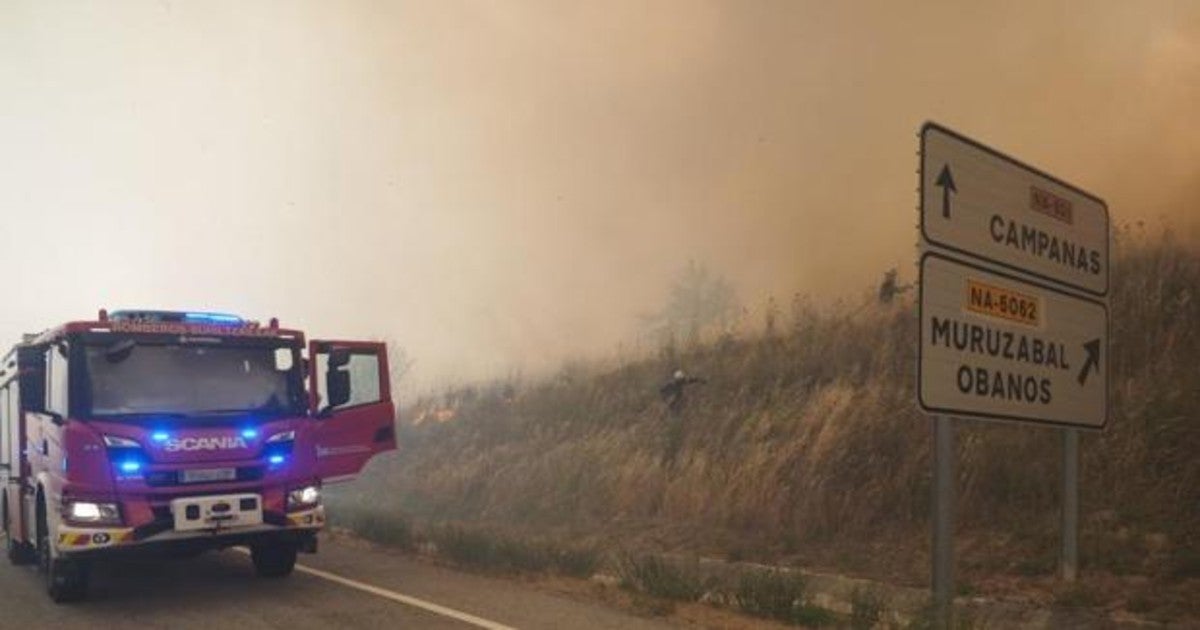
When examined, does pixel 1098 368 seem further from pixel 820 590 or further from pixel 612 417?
pixel 612 417

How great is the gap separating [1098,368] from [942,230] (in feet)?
7.60

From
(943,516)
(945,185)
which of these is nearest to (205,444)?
(943,516)

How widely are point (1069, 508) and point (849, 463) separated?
3528mm

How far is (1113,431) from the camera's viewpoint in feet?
30.0

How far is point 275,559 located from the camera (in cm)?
818

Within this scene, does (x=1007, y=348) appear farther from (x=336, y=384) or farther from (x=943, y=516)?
(x=336, y=384)

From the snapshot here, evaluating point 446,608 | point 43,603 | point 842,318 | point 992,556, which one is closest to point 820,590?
point 992,556

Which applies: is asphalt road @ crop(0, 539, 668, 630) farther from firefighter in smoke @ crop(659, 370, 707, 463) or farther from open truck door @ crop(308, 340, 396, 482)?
firefighter in smoke @ crop(659, 370, 707, 463)

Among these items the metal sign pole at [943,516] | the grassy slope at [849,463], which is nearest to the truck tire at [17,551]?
the grassy slope at [849,463]

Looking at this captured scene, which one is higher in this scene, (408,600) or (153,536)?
(153,536)

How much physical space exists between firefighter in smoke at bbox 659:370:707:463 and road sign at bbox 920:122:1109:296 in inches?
283

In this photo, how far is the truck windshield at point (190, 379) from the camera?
7215mm

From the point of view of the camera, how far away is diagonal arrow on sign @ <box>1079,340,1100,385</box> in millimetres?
7426

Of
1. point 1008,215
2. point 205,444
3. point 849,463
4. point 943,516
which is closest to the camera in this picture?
point 943,516
